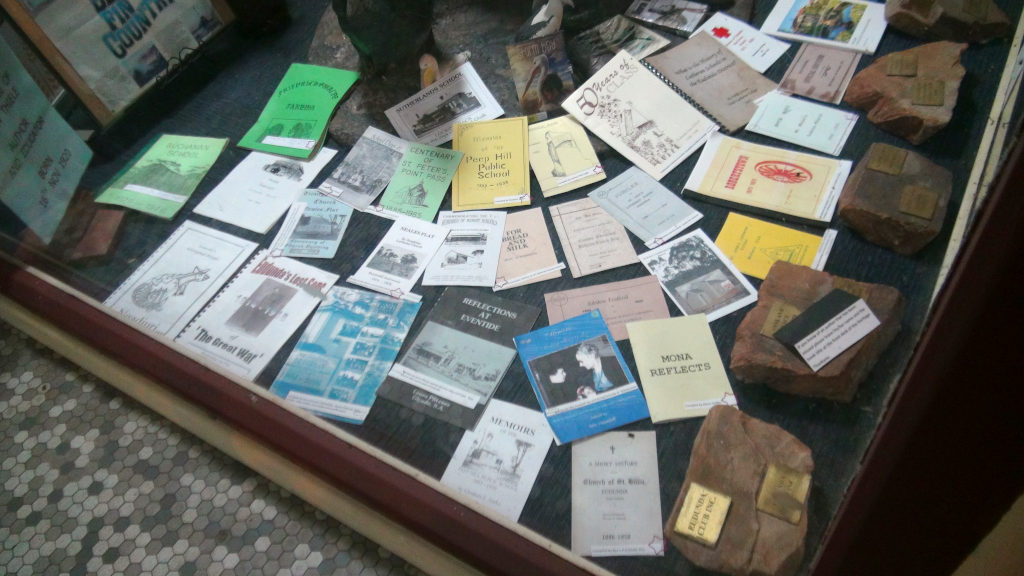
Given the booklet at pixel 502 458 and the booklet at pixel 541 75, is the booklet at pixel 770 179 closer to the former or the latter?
the booklet at pixel 541 75

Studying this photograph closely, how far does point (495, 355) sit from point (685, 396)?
379 millimetres

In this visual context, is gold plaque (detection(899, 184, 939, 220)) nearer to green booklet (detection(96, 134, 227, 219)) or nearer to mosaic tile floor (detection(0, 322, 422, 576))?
mosaic tile floor (detection(0, 322, 422, 576))

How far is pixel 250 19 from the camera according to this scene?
199 centimetres

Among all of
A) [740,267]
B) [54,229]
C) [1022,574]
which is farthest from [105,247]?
[1022,574]

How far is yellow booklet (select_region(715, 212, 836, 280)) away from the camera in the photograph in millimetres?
1369

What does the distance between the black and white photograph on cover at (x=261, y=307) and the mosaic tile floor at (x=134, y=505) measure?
0.89 ft

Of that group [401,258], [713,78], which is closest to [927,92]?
[713,78]

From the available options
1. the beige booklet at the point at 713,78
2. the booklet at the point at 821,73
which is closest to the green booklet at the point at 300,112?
the beige booklet at the point at 713,78

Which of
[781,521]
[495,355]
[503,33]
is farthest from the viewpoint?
[503,33]

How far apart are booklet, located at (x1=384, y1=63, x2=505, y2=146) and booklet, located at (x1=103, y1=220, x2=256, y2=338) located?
1.67ft

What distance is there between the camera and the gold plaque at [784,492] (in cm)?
101

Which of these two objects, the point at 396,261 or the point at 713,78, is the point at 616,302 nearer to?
the point at 396,261

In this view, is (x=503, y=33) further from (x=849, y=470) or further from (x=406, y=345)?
(x=849, y=470)

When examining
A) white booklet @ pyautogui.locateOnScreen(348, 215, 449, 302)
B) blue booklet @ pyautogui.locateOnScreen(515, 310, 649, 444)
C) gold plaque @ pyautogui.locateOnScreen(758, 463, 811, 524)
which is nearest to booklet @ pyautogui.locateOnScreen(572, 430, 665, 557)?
blue booklet @ pyautogui.locateOnScreen(515, 310, 649, 444)
